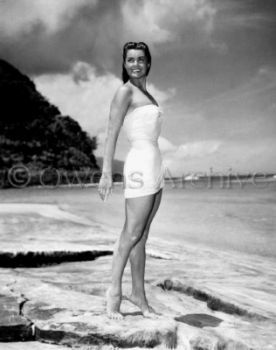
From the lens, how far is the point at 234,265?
5109 mm

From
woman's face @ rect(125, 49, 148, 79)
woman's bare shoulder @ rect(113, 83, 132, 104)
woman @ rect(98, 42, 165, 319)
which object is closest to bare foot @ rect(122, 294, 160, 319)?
woman @ rect(98, 42, 165, 319)

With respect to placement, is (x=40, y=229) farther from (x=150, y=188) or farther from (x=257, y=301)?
(x=150, y=188)

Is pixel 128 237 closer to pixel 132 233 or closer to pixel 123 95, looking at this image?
pixel 132 233

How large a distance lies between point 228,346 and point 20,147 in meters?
73.0

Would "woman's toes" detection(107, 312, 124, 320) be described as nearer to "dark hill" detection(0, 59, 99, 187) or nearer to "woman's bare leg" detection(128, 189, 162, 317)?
"woman's bare leg" detection(128, 189, 162, 317)

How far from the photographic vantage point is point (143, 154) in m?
2.32

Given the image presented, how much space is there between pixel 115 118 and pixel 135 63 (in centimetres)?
34

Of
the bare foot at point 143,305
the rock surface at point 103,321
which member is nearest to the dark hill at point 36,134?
the rock surface at point 103,321

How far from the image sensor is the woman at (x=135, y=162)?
2.31 m

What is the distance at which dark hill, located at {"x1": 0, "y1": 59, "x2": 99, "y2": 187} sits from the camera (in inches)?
2820

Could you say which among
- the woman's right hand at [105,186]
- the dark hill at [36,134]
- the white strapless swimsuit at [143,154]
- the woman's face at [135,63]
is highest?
the dark hill at [36,134]

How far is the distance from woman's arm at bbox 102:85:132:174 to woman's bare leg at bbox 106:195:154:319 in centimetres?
24

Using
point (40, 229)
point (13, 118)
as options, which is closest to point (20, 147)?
point (13, 118)

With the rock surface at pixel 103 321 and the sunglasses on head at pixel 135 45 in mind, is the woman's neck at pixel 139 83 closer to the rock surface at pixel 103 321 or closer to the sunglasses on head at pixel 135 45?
the sunglasses on head at pixel 135 45
